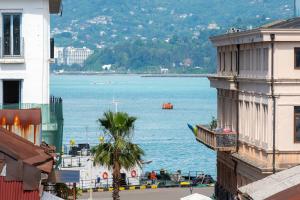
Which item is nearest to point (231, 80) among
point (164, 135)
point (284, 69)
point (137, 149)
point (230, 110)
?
point (230, 110)

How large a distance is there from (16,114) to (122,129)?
19252 mm

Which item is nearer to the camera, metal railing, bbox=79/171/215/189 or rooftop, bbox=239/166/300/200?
rooftop, bbox=239/166/300/200

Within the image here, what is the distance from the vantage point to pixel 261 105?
45656 millimetres

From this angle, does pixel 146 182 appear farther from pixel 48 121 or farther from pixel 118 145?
pixel 48 121

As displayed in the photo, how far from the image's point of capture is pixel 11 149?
17.3 meters

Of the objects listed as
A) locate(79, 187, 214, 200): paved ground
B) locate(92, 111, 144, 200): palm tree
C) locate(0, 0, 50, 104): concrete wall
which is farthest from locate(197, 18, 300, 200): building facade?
locate(0, 0, 50, 104): concrete wall

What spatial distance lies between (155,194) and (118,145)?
22.9 m

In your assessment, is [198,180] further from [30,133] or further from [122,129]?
[30,133]

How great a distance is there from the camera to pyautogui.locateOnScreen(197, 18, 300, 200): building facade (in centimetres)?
4378

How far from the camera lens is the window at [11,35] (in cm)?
2861

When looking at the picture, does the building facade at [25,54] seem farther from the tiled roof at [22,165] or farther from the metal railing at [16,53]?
the tiled roof at [22,165]

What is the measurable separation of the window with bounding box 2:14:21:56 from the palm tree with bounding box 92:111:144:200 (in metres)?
12.8

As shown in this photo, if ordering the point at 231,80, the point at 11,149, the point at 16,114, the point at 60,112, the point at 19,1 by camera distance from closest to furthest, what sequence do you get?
1. the point at 11,149
2. the point at 16,114
3. the point at 19,1
4. the point at 60,112
5. the point at 231,80

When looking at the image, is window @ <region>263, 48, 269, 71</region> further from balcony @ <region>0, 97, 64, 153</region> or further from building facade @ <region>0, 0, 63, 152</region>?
balcony @ <region>0, 97, 64, 153</region>
